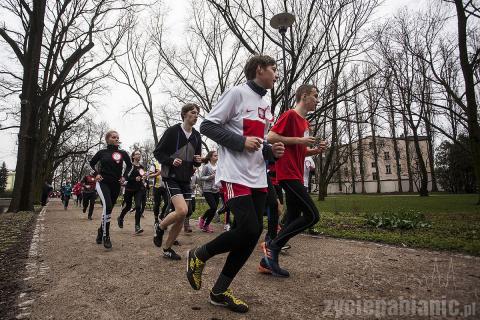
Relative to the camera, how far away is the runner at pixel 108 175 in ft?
18.7

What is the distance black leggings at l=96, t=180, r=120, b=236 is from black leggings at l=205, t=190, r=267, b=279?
3683 millimetres

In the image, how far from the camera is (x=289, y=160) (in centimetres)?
379

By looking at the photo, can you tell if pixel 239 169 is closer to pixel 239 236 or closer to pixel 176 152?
pixel 239 236

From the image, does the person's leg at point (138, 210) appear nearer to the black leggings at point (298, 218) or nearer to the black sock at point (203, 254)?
the black leggings at point (298, 218)

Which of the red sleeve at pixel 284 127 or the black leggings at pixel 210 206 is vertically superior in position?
the red sleeve at pixel 284 127

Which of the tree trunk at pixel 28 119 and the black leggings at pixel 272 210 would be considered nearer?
the black leggings at pixel 272 210

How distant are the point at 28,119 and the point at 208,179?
11.5 metres

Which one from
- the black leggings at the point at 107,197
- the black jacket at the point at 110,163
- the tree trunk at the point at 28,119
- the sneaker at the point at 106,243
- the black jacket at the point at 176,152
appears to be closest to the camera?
the black jacket at the point at 176,152

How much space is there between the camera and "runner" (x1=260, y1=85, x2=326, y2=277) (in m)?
3.65

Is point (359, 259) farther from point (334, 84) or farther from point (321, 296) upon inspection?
point (334, 84)

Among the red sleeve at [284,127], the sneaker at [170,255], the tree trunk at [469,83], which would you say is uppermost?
the tree trunk at [469,83]

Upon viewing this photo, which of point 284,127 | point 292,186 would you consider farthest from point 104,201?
point 284,127

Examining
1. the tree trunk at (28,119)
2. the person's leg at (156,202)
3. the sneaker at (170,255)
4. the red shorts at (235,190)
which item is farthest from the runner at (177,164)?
the tree trunk at (28,119)

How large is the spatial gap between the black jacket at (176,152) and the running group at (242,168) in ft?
0.05
